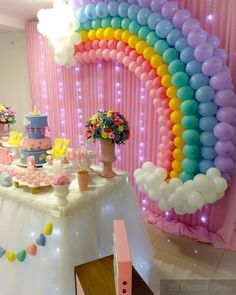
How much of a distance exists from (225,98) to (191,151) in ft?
1.63

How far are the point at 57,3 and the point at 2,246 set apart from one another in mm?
2357

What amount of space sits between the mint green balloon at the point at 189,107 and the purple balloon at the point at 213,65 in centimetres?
26

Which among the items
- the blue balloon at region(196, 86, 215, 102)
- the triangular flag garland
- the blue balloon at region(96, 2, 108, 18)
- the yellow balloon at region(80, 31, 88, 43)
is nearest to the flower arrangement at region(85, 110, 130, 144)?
the triangular flag garland

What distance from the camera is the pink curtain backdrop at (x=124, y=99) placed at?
90.2 inches

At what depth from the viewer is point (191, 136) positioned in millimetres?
2217

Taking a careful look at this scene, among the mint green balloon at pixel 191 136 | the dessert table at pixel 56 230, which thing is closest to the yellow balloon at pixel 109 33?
the mint green balloon at pixel 191 136

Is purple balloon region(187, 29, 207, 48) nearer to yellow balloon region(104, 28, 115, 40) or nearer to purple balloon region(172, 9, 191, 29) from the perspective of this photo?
purple balloon region(172, 9, 191, 29)

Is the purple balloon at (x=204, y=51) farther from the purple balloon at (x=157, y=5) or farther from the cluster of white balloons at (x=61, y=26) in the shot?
the cluster of white balloons at (x=61, y=26)

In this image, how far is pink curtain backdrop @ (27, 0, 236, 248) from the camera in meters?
2.29

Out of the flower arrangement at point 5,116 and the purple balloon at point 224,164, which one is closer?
the purple balloon at point 224,164

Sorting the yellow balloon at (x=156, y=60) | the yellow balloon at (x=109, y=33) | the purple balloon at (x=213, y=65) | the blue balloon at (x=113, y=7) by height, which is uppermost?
the blue balloon at (x=113, y=7)

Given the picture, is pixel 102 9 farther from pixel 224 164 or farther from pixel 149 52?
pixel 224 164

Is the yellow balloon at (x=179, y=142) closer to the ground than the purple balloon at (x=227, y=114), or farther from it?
closer to the ground

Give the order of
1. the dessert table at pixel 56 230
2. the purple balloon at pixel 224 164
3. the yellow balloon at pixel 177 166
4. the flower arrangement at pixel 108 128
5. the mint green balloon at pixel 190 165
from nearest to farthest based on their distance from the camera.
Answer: the dessert table at pixel 56 230
the flower arrangement at pixel 108 128
the purple balloon at pixel 224 164
the mint green balloon at pixel 190 165
the yellow balloon at pixel 177 166
